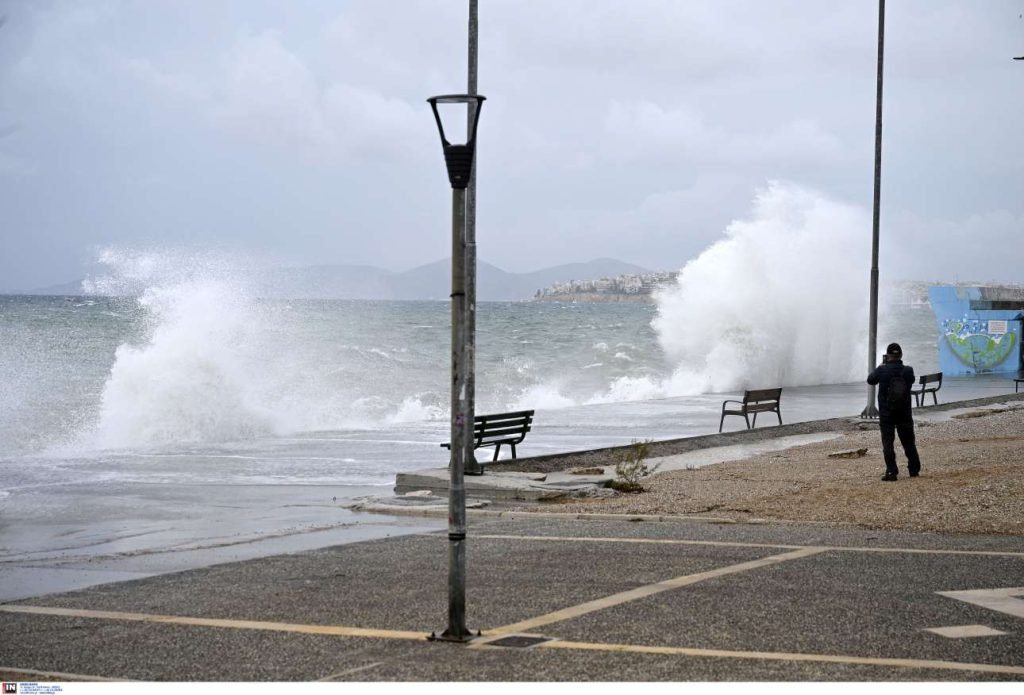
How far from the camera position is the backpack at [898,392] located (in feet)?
51.9

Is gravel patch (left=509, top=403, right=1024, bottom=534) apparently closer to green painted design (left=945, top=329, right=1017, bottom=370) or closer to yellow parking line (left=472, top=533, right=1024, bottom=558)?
yellow parking line (left=472, top=533, right=1024, bottom=558)

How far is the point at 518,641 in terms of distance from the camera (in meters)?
7.31

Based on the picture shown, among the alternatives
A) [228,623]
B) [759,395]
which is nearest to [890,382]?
[759,395]

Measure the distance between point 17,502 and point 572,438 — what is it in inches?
439

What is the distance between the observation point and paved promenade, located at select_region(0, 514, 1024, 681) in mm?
6762

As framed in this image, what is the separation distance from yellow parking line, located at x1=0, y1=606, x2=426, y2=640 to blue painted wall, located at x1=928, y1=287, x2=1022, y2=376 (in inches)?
1700

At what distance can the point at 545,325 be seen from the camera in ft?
344

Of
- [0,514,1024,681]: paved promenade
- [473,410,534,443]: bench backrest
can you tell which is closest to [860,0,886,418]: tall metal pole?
[473,410,534,443]: bench backrest

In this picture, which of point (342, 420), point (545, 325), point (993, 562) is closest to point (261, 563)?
point (993, 562)

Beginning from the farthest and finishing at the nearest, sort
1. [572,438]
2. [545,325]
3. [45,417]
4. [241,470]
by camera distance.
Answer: [545,325] < [45,417] < [572,438] < [241,470]

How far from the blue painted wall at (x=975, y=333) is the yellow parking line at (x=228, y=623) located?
43178mm

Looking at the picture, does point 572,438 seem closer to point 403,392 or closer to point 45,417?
point 45,417

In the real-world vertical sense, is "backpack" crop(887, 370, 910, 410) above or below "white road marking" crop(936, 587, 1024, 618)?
above

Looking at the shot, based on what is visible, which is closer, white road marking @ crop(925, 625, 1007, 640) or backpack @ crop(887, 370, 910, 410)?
white road marking @ crop(925, 625, 1007, 640)
